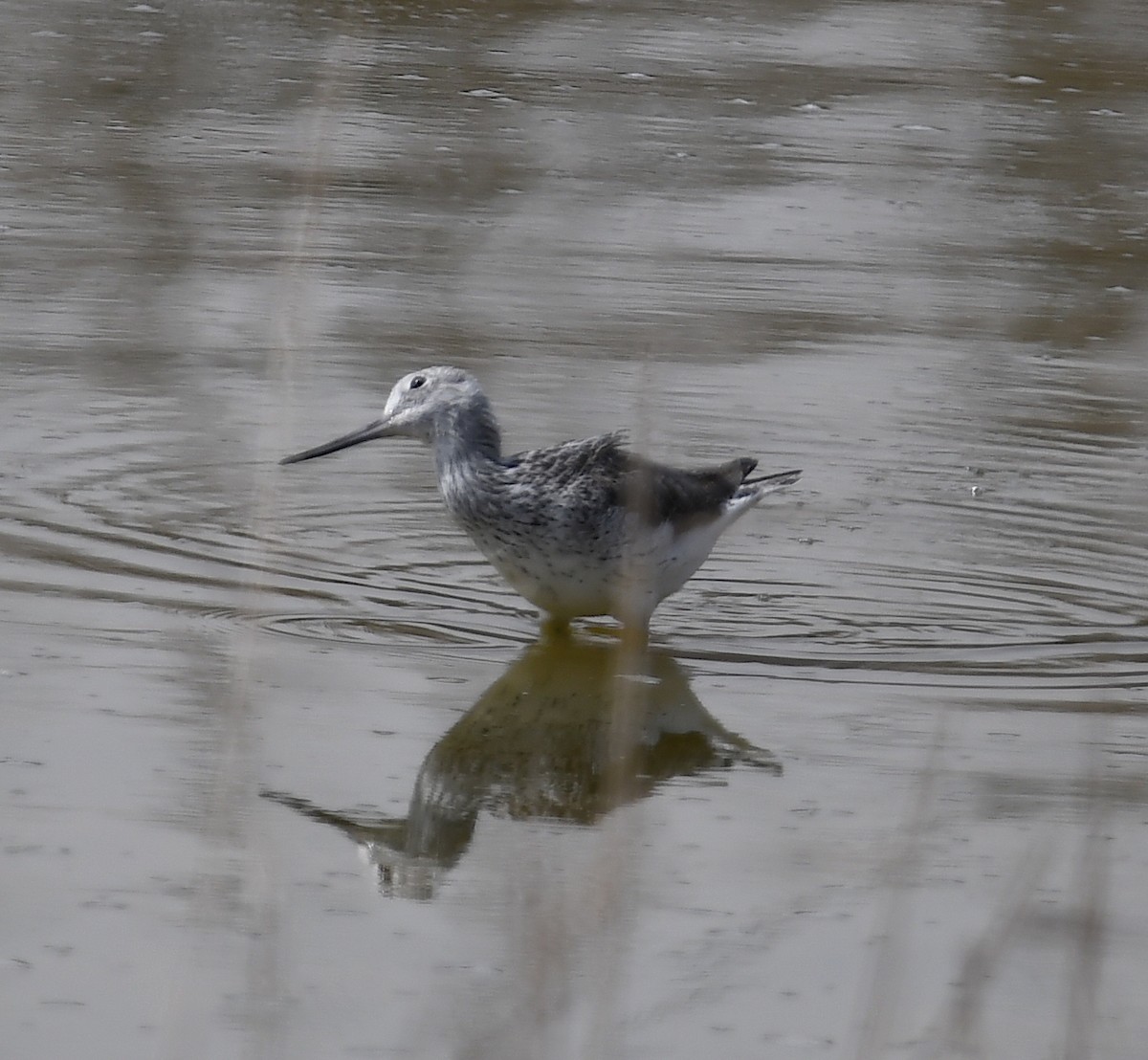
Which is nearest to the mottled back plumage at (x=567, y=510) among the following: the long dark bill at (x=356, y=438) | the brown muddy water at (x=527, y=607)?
the long dark bill at (x=356, y=438)

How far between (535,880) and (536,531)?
1.64 metres

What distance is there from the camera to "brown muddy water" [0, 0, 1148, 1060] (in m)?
4.10

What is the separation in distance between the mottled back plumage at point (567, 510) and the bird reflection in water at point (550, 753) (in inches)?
7.7

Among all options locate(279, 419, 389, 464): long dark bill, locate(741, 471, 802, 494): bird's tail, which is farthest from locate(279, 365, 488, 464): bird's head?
locate(741, 471, 802, 494): bird's tail

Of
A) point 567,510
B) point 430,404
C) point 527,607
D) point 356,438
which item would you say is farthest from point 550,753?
point 356,438

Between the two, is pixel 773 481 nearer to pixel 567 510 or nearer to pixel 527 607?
pixel 527 607

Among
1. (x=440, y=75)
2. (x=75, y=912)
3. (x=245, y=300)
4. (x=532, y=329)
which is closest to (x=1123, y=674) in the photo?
(x=75, y=912)

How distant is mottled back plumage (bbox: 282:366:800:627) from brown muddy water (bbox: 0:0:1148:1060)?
0.69ft

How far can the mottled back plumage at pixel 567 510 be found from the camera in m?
5.96

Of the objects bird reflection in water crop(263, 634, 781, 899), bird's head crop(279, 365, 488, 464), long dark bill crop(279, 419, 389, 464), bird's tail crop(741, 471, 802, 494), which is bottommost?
bird reflection in water crop(263, 634, 781, 899)

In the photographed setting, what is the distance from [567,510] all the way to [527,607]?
596 millimetres

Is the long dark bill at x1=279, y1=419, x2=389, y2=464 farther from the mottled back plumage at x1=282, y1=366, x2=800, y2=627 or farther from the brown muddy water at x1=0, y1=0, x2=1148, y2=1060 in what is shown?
the brown muddy water at x1=0, y1=0, x2=1148, y2=1060

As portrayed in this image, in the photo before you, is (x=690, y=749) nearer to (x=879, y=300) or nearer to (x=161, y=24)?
(x=879, y=300)

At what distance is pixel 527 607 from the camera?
648 cm
